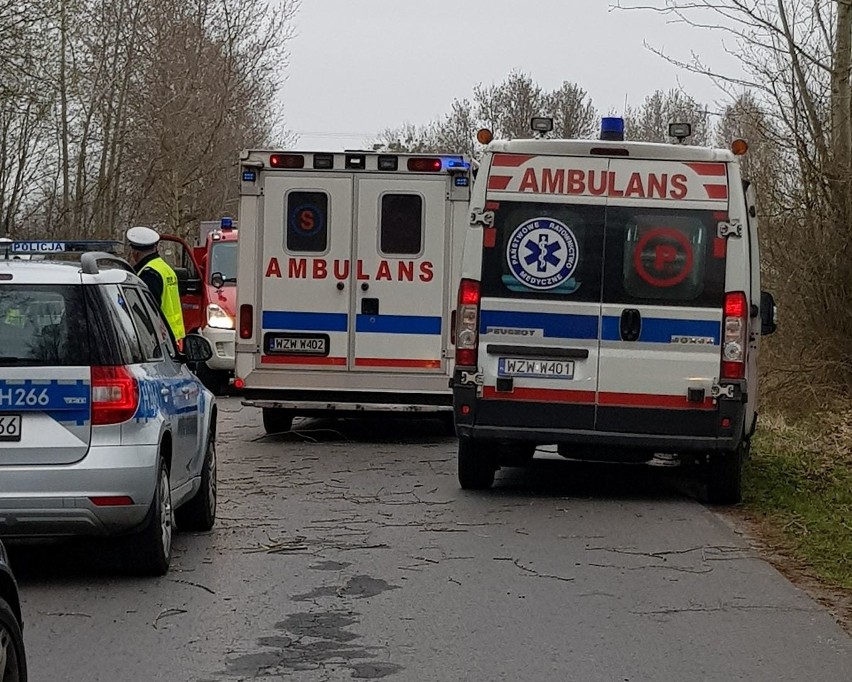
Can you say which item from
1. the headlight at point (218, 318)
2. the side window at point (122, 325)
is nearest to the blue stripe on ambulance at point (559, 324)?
the side window at point (122, 325)

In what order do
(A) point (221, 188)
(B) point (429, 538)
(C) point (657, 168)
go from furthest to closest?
(A) point (221, 188) → (C) point (657, 168) → (B) point (429, 538)

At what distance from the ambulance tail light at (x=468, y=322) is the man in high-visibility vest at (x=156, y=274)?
2.39 meters

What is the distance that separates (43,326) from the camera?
7551mm

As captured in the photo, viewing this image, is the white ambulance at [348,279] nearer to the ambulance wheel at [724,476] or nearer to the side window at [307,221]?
the side window at [307,221]

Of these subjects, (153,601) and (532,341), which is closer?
(153,601)

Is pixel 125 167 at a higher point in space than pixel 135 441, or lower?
higher

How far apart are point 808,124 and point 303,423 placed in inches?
266

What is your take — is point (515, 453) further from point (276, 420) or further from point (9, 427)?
point (9, 427)

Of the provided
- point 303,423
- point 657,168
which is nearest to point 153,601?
point 657,168

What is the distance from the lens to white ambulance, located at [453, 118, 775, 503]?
10625 millimetres

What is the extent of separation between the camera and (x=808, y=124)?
1723 centimetres

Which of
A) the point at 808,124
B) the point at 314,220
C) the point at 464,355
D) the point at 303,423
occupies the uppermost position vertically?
the point at 808,124

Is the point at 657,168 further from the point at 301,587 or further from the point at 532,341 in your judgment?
the point at 301,587

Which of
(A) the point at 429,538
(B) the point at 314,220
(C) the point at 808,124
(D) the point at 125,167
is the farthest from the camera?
(D) the point at 125,167
